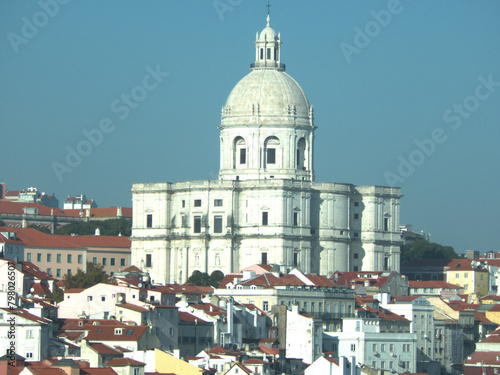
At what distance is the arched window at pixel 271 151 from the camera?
147 m

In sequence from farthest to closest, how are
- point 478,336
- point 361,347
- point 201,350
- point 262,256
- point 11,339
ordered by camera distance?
point 262,256 → point 478,336 → point 361,347 → point 201,350 → point 11,339

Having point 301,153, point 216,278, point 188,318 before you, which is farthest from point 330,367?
point 301,153

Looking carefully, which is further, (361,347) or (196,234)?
(196,234)

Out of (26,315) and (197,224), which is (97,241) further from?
(26,315)

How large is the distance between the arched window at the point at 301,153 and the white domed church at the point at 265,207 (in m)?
0.07

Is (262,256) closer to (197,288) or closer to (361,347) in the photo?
(197,288)

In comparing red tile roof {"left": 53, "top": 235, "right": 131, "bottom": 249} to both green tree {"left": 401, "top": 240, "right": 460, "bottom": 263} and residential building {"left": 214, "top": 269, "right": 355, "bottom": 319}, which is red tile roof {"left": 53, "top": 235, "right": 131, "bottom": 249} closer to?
green tree {"left": 401, "top": 240, "right": 460, "bottom": 263}

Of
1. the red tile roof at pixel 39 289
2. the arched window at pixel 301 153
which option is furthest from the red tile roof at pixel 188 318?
the arched window at pixel 301 153

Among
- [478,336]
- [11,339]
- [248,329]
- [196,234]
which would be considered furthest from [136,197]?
[11,339]

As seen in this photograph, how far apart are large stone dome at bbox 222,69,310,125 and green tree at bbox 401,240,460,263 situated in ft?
64.6

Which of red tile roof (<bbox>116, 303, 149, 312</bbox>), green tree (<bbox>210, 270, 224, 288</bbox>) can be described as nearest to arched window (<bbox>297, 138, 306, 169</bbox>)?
green tree (<bbox>210, 270, 224, 288</bbox>)

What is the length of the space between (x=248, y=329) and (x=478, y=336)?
2149 centimetres

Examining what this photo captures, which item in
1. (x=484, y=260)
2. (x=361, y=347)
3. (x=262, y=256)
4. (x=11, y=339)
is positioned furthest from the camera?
(x=484, y=260)

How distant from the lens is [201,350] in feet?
303
